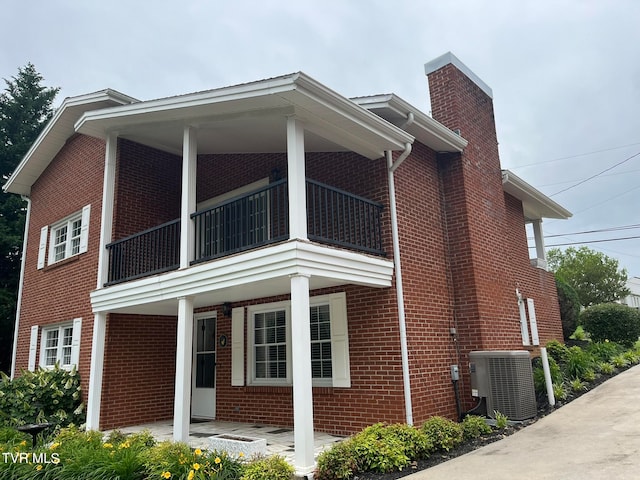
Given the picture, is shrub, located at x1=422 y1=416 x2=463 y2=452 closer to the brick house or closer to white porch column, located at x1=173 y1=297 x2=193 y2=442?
the brick house

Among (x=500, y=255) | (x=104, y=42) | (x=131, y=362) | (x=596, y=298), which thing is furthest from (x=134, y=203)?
(x=596, y=298)

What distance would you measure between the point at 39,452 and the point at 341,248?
5.21 meters

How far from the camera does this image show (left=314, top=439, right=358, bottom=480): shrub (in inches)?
216

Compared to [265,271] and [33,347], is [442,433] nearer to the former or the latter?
[265,271]

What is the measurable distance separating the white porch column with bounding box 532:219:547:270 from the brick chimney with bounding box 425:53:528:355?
4244mm

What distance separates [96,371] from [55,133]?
6479mm

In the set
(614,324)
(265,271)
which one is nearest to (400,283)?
(265,271)

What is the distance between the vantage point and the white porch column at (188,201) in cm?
786

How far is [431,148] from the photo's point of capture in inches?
372

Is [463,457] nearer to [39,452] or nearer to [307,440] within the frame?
[307,440]

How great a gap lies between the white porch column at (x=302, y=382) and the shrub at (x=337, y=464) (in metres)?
0.13

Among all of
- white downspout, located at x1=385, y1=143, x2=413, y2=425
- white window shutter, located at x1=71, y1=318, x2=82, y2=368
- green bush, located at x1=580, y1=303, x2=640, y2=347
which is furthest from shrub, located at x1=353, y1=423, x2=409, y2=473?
green bush, located at x1=580, y1=303, x2=640, y2=347

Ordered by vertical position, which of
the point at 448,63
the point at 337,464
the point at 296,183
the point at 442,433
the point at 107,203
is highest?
the point at 448,63

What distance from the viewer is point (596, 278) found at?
28.9 meters
